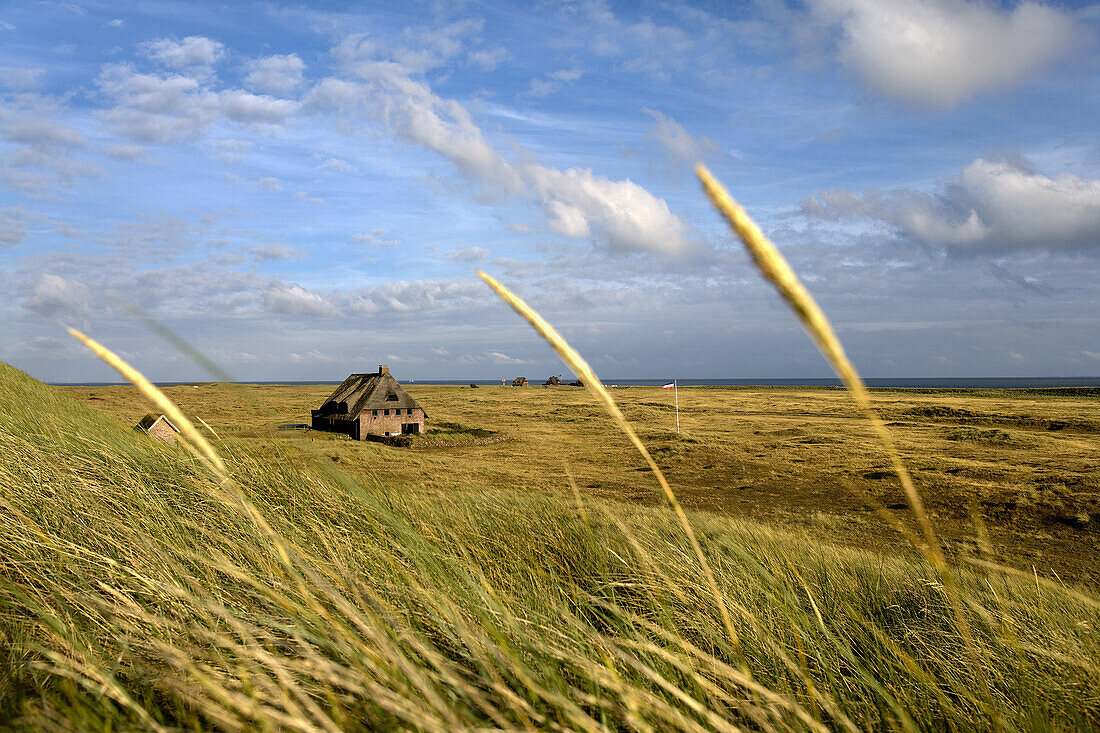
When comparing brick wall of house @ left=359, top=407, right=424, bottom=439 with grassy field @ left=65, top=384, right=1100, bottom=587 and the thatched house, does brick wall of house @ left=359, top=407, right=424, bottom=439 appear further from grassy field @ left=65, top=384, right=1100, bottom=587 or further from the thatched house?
grassy field @ left=65, top=384, right=1100, bottom=587

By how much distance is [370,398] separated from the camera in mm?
28516

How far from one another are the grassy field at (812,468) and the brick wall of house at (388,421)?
132 centimetres

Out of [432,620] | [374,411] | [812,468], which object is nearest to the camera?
[432,620]

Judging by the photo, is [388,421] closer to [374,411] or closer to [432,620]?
[374,411]

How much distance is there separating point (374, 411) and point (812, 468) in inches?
760

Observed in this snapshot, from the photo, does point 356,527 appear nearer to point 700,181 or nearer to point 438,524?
point 438,524

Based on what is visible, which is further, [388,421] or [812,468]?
[388,421]

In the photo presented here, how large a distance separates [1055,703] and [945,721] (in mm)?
382

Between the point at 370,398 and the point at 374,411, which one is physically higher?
the point at 370,398

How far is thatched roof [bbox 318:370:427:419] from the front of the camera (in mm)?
28516

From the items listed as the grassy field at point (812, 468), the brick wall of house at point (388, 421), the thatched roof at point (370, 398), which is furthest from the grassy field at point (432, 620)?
the thatched roof at point (370, 398)

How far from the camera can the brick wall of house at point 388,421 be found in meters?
28.1

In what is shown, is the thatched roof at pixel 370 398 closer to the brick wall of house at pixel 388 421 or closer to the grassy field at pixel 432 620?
the brick wall of house at pixel 388 421

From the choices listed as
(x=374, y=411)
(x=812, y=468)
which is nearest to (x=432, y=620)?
(x=812, y=468)
